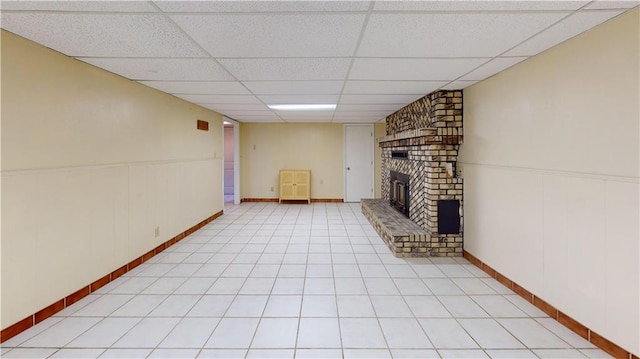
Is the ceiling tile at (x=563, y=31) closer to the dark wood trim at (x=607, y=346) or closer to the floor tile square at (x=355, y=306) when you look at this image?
the dark wood trim at (x=607, y=346)

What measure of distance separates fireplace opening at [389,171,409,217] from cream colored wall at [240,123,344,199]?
2656 millimetres

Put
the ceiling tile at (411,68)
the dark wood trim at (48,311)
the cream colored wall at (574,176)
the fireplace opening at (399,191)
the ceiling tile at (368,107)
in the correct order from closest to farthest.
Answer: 1. the cream colored wall at (574,176)
2. the dark wood trim at (48,311)
3. the ceiling tile at (411,68)
4. the fireplace opening at (399,191)
5. the ceiling tile at (368,107)

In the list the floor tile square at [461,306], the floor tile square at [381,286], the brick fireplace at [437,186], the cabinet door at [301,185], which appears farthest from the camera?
the cabinet door at [301,185]

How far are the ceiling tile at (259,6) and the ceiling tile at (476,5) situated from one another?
0.17 m

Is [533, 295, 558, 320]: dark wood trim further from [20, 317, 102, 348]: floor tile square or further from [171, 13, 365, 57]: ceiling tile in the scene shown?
[20, 317, 102, 348]: floor tile square

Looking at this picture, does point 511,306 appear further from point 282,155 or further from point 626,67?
point 282,155

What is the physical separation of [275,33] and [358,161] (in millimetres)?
6789

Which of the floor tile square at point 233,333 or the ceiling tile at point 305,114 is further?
the ceiling tile at point 305,114

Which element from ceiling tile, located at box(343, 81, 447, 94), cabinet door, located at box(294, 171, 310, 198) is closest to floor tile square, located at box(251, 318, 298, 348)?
ceiling tile, located at box(343, 81, 447, 94)

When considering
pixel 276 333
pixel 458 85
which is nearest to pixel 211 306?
pixel 276 333

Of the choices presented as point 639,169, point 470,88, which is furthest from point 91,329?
point 470,88

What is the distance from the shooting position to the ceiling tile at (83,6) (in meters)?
1.80

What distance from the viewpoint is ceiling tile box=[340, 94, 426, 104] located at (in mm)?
4539

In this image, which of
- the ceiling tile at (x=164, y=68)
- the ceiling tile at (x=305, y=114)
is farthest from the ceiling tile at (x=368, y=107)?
the ceiling tile at (x=164, y=68)
